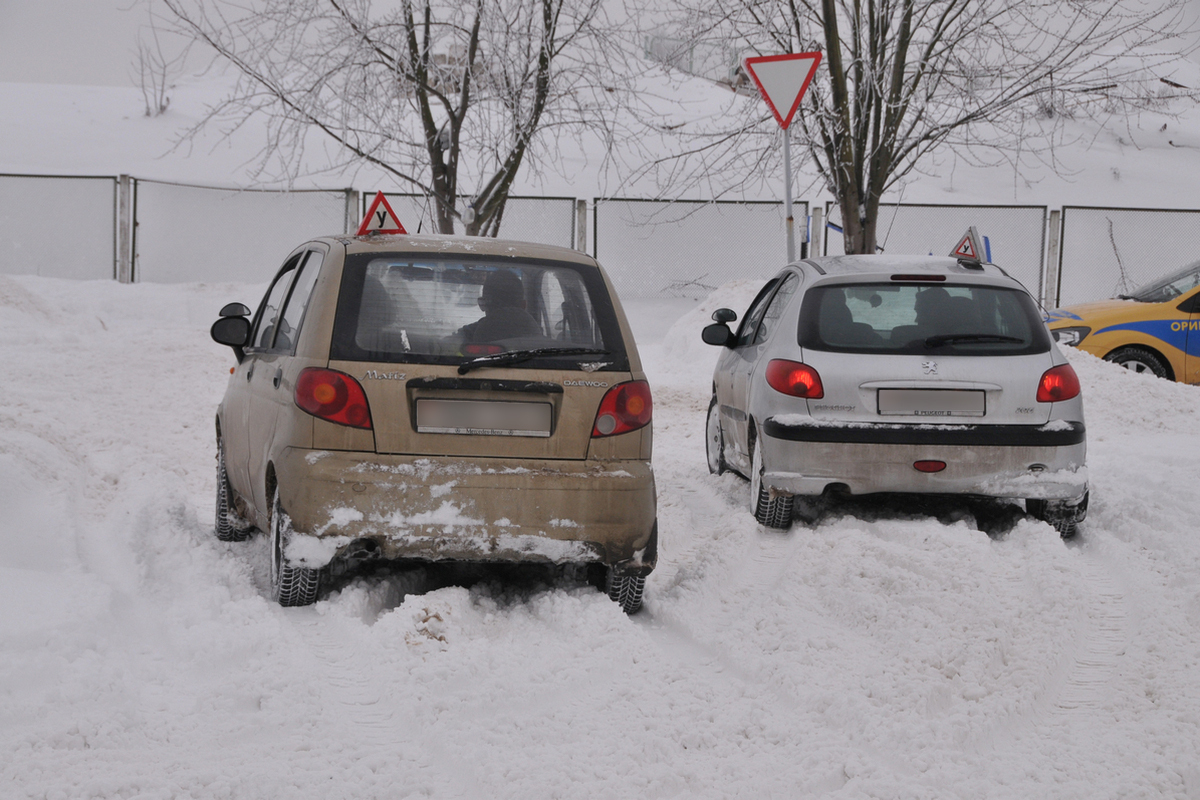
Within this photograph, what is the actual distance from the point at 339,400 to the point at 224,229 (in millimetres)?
19760

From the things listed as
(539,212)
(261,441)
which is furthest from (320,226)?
(261,441)

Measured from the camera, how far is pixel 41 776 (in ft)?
9.46

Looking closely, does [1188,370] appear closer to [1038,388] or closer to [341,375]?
[1038,388]

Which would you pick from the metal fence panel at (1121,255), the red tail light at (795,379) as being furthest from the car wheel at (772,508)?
the metal fence panel at (1121,255)

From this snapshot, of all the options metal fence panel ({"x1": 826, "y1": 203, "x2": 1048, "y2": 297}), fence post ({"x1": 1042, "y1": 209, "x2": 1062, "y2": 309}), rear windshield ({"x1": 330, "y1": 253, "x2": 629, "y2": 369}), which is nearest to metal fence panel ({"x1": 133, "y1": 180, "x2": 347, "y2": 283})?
metal fence panel ({"x1": 826, "y1": 203, "x2": 1048, "y2": 297})

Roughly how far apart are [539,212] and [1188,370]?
11.5 m

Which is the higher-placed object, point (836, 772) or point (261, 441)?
point (261, 441)

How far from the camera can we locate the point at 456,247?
4633mm

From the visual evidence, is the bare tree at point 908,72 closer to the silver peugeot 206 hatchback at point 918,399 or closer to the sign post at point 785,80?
the sign post at point 785,80

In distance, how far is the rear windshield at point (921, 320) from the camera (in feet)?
20.0

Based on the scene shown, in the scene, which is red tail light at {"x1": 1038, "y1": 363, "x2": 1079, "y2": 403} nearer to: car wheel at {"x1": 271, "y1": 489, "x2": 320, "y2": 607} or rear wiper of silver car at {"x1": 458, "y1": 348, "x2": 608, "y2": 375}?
rear wiper of silver car at {"x1": 458, "y1": 348, "x2": 608, "y2": 375}

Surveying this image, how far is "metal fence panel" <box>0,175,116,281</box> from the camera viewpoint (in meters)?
19.5

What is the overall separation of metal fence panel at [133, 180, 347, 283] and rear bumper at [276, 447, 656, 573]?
1690cm

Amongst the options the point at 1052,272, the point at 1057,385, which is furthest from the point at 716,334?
the point at 1052,272
